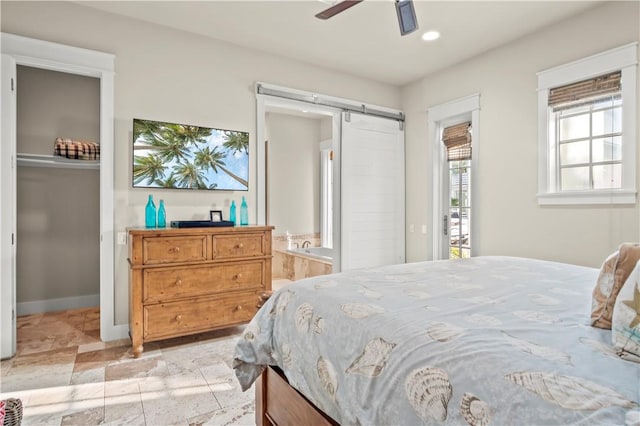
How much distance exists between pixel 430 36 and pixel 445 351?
3.40m

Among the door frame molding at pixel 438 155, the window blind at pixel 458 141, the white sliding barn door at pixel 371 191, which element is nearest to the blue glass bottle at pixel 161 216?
the white sliding barn door at pixel 371 191

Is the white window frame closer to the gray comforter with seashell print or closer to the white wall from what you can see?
the gray comforter with seashell print

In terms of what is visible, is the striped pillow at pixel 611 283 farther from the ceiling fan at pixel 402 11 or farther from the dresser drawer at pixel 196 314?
the dresser drawer at pixel 196 314

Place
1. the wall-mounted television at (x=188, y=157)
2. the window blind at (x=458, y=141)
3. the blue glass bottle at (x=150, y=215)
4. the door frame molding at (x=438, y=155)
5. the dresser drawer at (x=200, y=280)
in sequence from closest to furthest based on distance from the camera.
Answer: the dresser drawer at (x=200, y=280)
the blue glass bottle at (x=150, y=215)
the wall-mounted television at (x=188, y=157)
the window blind at (x=458, y=141)
the door frame molding at (x=438, y=155)

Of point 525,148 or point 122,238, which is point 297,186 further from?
point 525,148

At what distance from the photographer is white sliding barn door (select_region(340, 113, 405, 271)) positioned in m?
4.43

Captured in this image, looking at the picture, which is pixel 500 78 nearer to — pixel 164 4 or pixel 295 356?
pixel 164 4

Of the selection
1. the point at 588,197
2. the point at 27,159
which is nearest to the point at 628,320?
the point at 588,197

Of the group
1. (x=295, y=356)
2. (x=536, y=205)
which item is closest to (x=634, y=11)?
(x=536, y=205)

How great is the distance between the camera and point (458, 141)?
424 cm

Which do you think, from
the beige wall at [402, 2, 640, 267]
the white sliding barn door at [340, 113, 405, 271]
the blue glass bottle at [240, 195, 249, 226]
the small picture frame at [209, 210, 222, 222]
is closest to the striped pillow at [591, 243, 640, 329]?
the beige wall at [402, 2, 640, 267]

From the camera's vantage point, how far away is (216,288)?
10.2 ft

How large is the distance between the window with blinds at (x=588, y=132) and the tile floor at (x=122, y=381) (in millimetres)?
3293

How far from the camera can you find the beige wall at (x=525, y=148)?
2.88m
